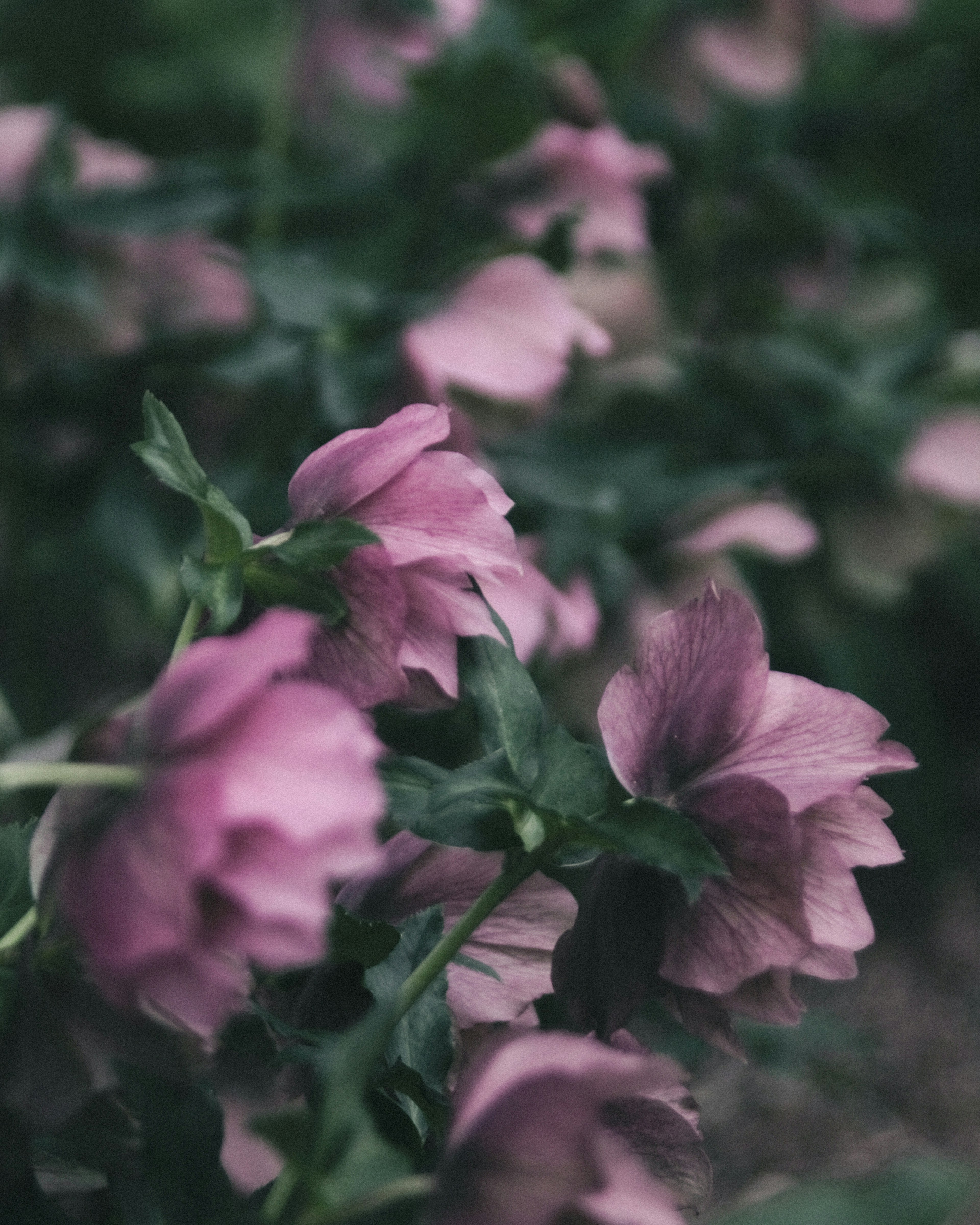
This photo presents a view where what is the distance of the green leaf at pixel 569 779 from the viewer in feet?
0.93

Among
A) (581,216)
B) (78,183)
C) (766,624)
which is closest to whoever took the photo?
(581,216)

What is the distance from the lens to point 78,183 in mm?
728

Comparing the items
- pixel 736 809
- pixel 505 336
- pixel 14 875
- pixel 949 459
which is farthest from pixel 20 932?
pixel 949 459

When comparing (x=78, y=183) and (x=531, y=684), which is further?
(x=78, y=183)

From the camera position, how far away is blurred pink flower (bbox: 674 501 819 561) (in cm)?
62

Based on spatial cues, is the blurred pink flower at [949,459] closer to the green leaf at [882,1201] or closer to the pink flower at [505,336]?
the pink flower at [505,336]

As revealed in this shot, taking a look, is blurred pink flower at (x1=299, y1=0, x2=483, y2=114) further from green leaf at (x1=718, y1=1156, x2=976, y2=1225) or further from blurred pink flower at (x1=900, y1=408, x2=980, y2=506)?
green leaf at (x1=718, y1=1156, x2=976, y2=1225)

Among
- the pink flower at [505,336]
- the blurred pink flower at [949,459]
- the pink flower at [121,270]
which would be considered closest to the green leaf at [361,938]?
the pink flower at [505,336]

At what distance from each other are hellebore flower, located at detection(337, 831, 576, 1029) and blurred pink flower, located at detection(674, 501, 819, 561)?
0.34 m

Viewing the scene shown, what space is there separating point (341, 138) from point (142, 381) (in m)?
0.39

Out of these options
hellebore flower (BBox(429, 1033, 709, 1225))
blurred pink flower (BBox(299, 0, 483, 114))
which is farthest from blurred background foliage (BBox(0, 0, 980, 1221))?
hellebore flower (BBox(429, 1033, 709, 1225))

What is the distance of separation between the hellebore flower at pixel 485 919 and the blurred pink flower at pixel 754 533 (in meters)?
0.34

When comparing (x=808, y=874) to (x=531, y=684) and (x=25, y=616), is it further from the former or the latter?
(x=25, y=616)

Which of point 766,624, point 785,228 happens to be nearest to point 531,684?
point 766,624
